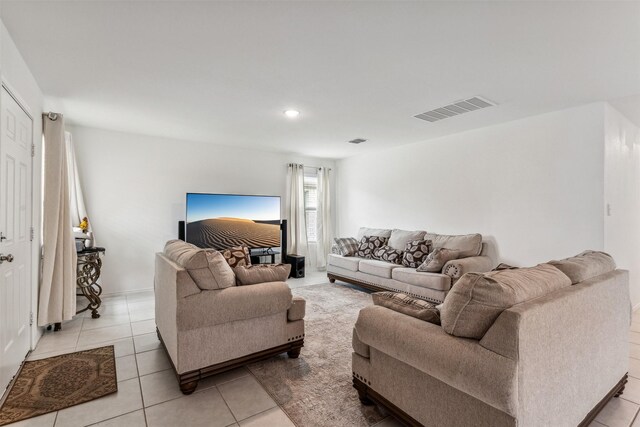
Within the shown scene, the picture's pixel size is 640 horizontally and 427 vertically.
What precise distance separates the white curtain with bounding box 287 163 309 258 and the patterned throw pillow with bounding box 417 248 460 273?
110 inches

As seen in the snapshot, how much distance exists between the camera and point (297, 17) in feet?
6.23

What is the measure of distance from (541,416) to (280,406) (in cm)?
139

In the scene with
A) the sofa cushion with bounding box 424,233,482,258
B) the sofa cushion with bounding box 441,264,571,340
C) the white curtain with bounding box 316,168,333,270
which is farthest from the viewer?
the white curtain with bounding box 316,168,333,270

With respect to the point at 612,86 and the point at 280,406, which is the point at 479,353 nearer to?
the point at 280,406

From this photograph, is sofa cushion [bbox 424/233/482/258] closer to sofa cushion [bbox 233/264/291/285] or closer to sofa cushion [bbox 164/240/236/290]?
sofa cushion [bbox 233/264/291/285]

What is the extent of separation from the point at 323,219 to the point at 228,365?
4478 mm

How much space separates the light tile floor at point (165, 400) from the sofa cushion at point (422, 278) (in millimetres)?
1615

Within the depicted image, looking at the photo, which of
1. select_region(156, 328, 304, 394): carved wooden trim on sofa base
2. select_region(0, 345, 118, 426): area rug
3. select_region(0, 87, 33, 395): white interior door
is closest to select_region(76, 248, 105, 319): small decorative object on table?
select_region(0, 87, 33, 395): white interior door

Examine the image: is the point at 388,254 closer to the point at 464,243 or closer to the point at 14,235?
the point at 464,243

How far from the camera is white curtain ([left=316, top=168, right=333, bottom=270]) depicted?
258 inches

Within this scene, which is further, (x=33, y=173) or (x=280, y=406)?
(x=33, y=173)

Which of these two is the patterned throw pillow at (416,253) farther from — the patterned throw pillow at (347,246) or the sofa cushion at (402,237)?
the patterned throw pillow at (347,246)

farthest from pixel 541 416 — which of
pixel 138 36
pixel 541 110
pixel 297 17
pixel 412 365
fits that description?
pixel 541 110

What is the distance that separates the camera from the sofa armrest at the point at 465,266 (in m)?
3.70
